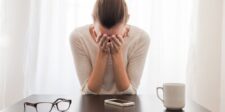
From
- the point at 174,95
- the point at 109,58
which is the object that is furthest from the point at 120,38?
the point at 174,95

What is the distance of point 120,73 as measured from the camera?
160cm

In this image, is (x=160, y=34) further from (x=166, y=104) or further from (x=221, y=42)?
(x=166, y=104)

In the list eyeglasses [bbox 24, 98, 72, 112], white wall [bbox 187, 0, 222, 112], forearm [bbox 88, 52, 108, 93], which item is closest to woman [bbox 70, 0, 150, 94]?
forearm [bbox 88, 52, 108, 93]

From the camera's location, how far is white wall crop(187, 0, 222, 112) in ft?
7.93

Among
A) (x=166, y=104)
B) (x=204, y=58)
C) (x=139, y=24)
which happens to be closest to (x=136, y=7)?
(x=139, y=24)

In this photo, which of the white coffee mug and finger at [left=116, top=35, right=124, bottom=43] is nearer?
Answer: the white coffee mug

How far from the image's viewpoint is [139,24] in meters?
2.46

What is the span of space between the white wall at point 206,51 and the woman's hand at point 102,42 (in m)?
0.99

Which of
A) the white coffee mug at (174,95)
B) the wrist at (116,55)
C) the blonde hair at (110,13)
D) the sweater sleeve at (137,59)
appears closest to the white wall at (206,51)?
the sweater sleeve at (137,59)

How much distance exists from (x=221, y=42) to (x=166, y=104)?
1475mm

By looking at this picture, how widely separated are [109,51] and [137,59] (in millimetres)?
170

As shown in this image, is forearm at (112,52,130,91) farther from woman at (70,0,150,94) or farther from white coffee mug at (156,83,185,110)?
white coffee mug at (156,83,185,110)

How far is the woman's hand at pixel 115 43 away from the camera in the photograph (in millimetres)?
1564

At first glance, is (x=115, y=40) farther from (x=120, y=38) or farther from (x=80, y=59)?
(x=80, y=59)
